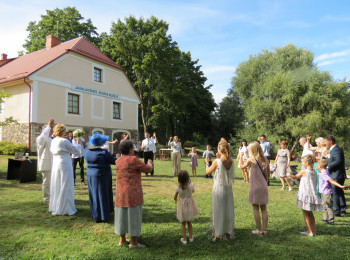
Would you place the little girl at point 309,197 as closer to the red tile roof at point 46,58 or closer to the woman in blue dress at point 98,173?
the woman in blue dress at point 98,173

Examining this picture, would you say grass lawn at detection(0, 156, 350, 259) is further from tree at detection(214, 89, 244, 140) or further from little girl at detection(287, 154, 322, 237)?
tree at detection(214, 89, 244, 140)

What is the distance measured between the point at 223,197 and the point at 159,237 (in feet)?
4.43

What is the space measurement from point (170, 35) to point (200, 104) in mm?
12122

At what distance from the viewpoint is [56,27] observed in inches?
1163

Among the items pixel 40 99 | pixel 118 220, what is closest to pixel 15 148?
pixel 40 99

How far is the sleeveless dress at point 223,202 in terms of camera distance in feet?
13.4

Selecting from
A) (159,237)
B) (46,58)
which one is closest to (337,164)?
(159,237)

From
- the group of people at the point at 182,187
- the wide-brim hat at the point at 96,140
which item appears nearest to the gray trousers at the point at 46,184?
the group of people at the point at 182,187

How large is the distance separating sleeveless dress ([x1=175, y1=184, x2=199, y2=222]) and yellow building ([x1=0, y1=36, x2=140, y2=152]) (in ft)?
53.5

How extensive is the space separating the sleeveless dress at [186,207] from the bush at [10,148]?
16392 millimetres

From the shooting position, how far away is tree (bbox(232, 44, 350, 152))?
2564 cm

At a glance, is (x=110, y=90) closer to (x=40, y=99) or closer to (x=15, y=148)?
(x=40, y=99)

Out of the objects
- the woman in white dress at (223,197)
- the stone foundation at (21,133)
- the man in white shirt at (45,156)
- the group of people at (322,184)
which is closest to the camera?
the woman in white dress at (223,197)

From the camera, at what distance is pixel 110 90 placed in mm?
23062
